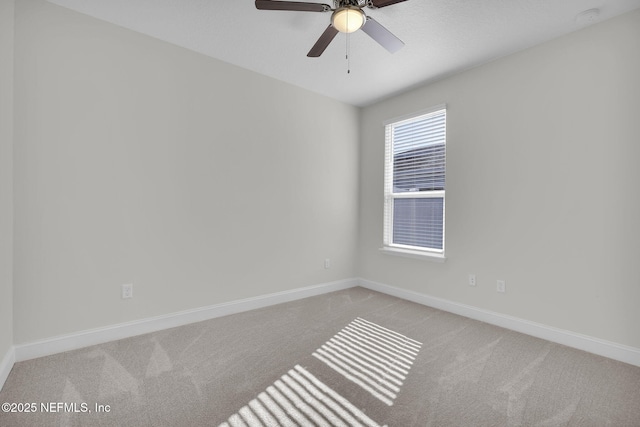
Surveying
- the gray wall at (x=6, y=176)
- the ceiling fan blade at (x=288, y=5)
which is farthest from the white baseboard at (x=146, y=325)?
the ceiling fan blade at (x=288, y=5)

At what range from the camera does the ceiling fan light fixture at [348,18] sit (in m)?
1.84

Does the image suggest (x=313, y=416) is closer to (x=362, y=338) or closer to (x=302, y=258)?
(x=362, y=338)

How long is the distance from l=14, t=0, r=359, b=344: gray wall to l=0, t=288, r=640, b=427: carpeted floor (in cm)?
48

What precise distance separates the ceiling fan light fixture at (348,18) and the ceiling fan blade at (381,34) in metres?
0.07

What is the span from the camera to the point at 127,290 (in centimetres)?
254

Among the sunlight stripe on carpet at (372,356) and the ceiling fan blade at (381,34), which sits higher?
the ceiling fan blade at (381,34)

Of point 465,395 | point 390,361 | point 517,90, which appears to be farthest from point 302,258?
point 517,90

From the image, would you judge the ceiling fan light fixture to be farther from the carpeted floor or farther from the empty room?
the carpeted floor

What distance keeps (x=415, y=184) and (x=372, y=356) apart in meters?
2.17

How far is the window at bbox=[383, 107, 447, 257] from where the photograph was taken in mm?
3443

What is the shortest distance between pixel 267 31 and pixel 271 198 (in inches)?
64.4

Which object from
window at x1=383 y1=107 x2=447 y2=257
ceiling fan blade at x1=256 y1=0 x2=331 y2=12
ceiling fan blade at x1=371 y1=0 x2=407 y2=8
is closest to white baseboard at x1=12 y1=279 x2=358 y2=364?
window at x1=383 y1=107 x2=447 y2=257

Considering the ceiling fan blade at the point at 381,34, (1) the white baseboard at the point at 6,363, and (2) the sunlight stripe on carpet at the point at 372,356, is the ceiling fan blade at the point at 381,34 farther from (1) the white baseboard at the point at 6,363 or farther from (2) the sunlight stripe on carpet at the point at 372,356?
(1) the white baseboard at the point at 6,363

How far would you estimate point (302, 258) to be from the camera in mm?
3738
